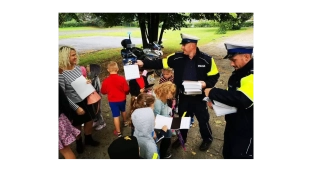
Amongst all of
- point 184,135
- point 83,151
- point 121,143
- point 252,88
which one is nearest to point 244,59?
point 252,88

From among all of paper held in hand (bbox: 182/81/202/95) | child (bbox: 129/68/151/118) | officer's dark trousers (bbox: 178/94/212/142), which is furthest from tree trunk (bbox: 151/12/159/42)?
paper held in hand (bbox: 182/81/202/95)

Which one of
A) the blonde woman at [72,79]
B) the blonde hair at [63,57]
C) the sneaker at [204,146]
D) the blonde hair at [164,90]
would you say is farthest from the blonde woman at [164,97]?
the blonde hair at [63,57]

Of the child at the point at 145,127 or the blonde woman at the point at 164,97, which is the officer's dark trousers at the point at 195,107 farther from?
the child at the point at 145,127

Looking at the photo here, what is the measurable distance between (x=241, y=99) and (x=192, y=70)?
1.21 m

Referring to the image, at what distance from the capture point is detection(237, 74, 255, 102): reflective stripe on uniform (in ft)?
7.12

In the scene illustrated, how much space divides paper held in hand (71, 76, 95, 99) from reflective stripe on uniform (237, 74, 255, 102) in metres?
2.10

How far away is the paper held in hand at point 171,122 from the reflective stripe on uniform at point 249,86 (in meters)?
1.03

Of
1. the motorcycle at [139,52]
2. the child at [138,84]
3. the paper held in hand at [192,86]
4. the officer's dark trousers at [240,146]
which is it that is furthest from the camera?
the motorcycle at [139,52]

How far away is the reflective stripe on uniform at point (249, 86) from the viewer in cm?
217

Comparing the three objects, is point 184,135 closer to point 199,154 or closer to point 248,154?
point 199,154

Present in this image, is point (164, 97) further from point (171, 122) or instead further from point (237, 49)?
point (237, 49)

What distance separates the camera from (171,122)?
3008mm

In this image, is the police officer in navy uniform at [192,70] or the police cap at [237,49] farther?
the police officer in navy uniform at [192,70]

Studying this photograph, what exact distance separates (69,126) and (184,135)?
6.31ft
